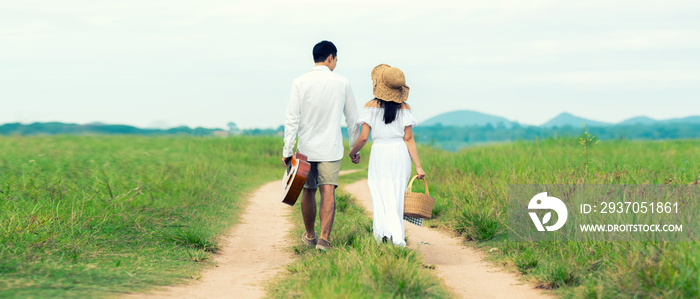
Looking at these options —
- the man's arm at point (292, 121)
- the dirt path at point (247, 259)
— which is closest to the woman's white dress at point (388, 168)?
the man's arm at point (292, 121)

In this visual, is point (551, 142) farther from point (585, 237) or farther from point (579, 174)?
point (585, 237)

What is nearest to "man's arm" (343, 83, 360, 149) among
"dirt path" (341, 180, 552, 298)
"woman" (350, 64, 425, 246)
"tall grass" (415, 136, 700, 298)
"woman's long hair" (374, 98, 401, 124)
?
"woman" (350, 64, 425, 246)

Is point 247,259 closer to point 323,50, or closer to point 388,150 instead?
point 388,150

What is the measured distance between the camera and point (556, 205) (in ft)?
19.4

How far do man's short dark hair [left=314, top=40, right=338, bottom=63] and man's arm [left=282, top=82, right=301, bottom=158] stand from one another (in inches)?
15.1

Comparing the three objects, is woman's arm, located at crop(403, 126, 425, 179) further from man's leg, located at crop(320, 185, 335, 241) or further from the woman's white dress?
man's leg, located at crop(320, 185, 335, 241)

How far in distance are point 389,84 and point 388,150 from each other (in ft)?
2.19

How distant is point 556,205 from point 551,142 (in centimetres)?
1248

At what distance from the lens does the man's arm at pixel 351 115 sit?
5.86 m

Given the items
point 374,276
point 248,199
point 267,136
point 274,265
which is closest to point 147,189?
point 248,199

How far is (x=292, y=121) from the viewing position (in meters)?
5.72
